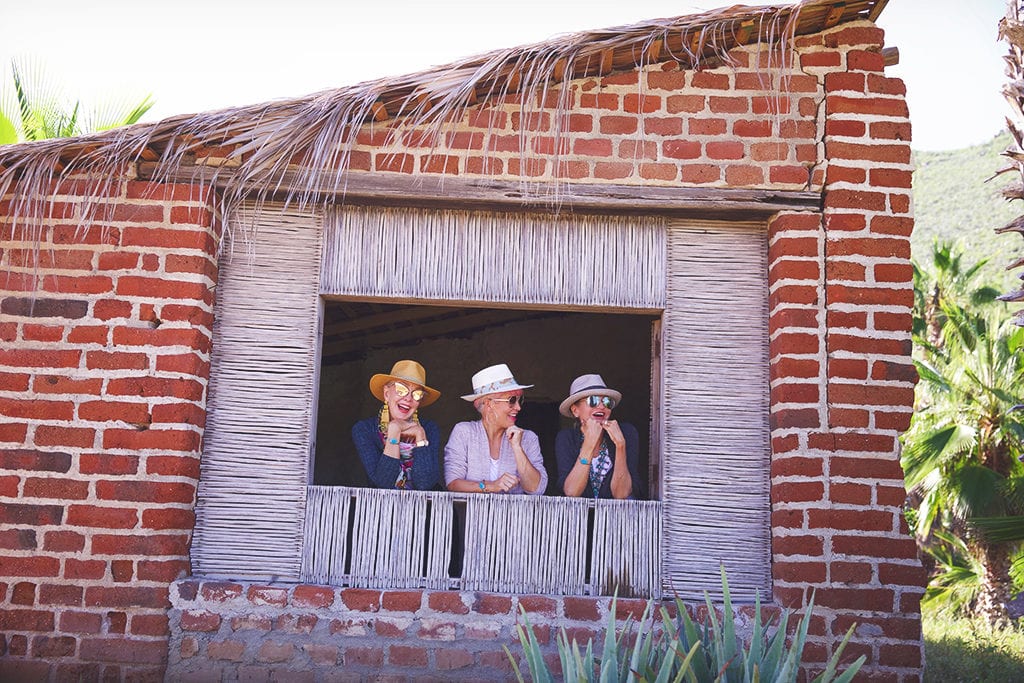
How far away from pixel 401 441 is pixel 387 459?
164mm

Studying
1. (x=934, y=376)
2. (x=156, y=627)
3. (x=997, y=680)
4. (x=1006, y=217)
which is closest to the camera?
(x=156, y=627)

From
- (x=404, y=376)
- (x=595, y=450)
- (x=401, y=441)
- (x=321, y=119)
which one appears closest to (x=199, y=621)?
(x=401, y=441)

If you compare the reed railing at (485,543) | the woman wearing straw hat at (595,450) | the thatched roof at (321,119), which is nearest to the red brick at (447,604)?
the reed railing at (485,543)

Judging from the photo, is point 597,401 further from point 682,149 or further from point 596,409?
point 682,149

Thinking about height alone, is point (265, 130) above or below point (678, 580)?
above

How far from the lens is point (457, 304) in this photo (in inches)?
176

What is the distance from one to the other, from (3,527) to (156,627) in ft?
2.62

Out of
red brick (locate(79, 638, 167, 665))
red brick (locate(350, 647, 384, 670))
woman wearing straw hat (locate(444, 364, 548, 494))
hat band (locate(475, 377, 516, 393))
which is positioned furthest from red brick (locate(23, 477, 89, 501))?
hat band (locate(475, 377, 516, 393))

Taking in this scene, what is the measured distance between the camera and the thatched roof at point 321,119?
4172mm

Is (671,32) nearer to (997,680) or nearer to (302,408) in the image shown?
(302,408)

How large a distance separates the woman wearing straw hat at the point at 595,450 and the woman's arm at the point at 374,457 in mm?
874

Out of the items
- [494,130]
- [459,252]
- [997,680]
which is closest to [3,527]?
[459,252]

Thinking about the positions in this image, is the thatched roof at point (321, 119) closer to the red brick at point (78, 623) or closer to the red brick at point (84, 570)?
the red brick at point (84, 570)

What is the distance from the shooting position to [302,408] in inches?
169
